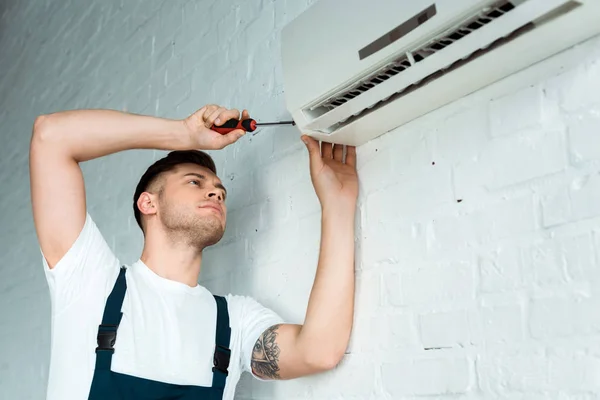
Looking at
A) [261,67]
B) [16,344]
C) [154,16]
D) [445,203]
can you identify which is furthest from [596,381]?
[16,344]

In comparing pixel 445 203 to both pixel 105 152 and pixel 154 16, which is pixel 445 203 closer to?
pixel 105 152

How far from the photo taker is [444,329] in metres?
1.16

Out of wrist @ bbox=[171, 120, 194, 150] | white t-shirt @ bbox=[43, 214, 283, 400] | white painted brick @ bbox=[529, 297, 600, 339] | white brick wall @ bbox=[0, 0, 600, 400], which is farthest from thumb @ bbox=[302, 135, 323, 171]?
white painted brick @ bbox=[529, 297, 600, 339]

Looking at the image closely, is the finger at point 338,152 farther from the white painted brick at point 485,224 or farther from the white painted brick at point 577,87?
the white painted brick at point 577,87

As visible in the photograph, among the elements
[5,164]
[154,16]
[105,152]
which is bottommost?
[105,152]

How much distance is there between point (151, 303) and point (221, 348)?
180 mm

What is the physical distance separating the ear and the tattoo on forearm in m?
0.42

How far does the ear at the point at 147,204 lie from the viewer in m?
1.66

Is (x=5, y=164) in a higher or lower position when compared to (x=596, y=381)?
higher

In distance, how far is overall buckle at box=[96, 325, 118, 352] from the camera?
1.35 m

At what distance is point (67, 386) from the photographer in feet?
4.42

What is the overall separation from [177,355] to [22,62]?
8.22 ft

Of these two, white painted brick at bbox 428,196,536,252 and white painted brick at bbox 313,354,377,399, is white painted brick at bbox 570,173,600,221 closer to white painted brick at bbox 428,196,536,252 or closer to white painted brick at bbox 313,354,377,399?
white painted brick at bbox 428,196,536,252

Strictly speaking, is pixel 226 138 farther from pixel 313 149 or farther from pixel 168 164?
pixel 168 164
